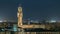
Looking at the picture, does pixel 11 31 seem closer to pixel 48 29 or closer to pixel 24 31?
pixel 24 31

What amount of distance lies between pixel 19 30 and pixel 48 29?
2835 millimetres

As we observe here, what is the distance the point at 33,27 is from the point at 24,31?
0.96 metres

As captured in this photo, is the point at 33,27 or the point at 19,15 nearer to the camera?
the point at 33,27

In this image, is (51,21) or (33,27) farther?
(51,21)

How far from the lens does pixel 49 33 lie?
49.5 feet

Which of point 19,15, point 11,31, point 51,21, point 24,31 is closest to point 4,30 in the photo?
point 11,31

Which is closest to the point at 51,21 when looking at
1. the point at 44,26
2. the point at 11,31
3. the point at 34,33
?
the point at 44,26

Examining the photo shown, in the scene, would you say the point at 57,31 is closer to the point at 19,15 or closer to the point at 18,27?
the point at 18,27

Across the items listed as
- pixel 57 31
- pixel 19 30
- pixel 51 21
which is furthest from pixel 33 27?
pixel 51 21

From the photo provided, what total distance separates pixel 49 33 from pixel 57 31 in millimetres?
852

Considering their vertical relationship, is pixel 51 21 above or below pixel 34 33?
above

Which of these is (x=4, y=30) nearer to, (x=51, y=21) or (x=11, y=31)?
(x=11, y=31)

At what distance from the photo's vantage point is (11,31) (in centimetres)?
1478

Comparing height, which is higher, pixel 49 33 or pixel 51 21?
pixel 51 21
